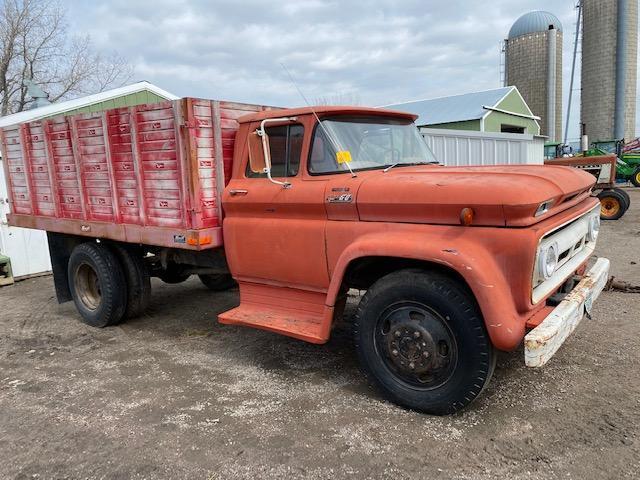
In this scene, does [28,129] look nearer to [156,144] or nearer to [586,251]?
[156,144]

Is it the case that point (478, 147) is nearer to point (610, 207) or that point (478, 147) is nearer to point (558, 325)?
point (610, 207)

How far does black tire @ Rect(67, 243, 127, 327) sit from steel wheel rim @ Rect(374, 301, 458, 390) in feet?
11.1

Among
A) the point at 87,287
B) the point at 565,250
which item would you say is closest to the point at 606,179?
the point at 565,250

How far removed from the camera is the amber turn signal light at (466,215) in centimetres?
306

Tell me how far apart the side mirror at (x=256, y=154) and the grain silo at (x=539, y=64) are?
3778cm

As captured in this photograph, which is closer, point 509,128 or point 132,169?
point 132,169

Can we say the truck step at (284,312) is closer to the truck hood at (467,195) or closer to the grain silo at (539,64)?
the truck hood at (467,195)

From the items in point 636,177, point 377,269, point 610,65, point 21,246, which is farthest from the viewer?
point 610,65

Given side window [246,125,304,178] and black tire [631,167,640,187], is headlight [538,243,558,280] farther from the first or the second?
black tire [631,167,640,187]

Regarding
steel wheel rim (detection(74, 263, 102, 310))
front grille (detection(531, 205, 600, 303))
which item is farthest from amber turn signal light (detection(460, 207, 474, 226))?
steel wheel rim (detection(74, 263, 102, 310))

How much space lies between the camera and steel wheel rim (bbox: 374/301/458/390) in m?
3.25

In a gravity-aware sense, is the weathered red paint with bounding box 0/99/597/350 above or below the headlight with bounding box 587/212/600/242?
above

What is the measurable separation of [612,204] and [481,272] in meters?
12.6

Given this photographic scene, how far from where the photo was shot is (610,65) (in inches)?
1414
